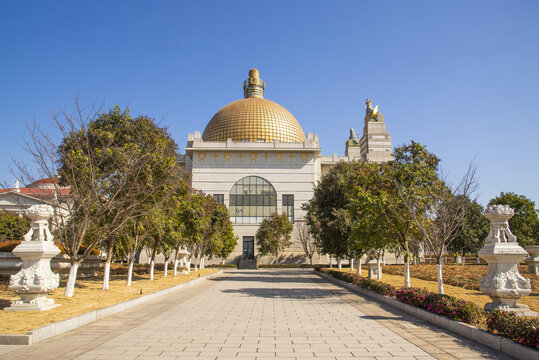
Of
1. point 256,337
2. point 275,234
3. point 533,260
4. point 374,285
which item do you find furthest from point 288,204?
point 256,337

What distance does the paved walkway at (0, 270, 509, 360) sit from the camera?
687 centimetres

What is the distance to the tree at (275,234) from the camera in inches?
1943

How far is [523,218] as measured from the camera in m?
45.3

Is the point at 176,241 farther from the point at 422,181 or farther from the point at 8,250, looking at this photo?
the point at 422,181

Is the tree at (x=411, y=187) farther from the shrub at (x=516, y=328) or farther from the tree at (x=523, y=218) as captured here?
the tree at (x=523, y=218)

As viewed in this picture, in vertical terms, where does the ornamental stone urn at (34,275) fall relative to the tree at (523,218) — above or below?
below

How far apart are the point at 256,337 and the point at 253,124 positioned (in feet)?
181

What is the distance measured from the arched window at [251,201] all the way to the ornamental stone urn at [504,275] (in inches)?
1850

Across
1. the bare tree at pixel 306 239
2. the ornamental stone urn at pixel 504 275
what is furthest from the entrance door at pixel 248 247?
the ornamental stone urn at pixel 504 275

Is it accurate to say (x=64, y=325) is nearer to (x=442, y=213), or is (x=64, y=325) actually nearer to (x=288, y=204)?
(x=442, y=213)

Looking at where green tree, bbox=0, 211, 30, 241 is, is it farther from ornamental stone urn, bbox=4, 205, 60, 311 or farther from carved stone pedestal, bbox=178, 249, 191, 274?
ornamental stone urn, bbox=4, 205, 60, 311

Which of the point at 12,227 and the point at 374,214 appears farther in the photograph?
the point at 12,227

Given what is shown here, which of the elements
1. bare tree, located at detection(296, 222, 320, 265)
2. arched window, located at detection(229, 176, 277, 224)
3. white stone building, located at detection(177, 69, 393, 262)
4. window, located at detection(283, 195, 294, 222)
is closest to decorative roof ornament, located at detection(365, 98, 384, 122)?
white stone building, located at detection(177, 69, 393, 262)

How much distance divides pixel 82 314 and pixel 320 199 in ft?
64.0
